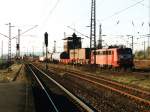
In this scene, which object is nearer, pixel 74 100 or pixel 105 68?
pixel 74 100

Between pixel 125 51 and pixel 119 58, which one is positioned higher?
pixel 125 51

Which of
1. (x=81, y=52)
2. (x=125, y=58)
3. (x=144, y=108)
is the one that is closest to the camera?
Result: (x=144, y=108)

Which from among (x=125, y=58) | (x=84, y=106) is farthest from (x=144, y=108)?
(x=125, y=58)

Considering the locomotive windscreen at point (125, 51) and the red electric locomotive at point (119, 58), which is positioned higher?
the locomotive windscreen at point (125, 51)

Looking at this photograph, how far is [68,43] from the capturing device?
115 m

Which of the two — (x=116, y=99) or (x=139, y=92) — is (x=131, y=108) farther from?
(x=139, y=92)

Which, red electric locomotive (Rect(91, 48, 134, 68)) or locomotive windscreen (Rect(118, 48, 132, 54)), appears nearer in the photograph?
red electric locomotive (Rect(91, 48, 134, 68))

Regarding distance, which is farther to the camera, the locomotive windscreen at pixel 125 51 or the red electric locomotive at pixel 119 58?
the locomotive windscreen at pixel 125 51

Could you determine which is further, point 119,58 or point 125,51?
point 125,51

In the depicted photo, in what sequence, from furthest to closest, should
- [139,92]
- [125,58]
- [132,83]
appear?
[125,58] < [132,83] < [139,92]

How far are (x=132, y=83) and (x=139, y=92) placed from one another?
21.4 ft

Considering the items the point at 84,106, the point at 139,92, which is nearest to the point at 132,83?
the point at 139,92

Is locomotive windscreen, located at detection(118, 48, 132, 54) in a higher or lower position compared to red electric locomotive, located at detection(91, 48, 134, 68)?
higher

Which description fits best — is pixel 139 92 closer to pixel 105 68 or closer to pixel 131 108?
pixel 131 108
